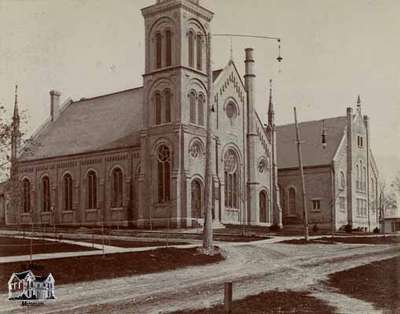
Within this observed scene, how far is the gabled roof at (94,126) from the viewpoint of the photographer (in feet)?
176

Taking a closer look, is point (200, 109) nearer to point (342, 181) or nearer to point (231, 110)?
point (231, 110)

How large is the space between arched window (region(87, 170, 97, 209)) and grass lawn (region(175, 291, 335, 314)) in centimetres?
3785

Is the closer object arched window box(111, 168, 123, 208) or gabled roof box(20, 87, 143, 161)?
arched window box(111, 168, 123, 208)

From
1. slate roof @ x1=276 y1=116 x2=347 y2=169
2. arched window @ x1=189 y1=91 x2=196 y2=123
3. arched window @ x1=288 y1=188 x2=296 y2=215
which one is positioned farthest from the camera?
arched window @ x1=288 y1=188 x2=296 y2=215

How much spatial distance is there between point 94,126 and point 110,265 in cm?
3678

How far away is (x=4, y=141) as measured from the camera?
26938 millimetres

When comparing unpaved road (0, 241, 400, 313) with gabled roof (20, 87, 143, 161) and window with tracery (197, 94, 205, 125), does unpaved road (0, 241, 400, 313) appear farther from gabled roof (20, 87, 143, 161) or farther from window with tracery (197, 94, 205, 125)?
gabled roof (20, 87, 143, 161)

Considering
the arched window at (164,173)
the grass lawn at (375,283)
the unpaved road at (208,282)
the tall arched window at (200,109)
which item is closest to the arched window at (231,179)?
the tall arched window at (200,109)

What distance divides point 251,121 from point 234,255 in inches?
1207

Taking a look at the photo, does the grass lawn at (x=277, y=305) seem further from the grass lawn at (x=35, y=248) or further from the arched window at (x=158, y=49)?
the arched window at (x=158, y=49)

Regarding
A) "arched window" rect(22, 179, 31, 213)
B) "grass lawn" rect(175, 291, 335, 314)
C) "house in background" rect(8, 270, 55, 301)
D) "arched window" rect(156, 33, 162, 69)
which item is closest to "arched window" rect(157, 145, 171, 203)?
"arched window" rect(156, 33, 162, 69)

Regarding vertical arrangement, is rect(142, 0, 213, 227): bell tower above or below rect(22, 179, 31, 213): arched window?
above

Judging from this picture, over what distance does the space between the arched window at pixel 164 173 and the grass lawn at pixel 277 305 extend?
30680 millimetres

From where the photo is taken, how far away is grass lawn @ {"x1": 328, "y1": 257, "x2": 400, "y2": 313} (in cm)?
1717
